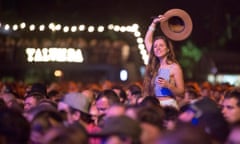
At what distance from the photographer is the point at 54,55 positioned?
25.2 meters

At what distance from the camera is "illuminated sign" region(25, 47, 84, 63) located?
24.3 metres

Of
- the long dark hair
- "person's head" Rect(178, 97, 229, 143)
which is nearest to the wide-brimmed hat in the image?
the long dark hair

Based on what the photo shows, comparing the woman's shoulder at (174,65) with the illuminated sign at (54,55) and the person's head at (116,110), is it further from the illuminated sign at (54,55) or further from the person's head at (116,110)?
the illuminated sign at (54,55)

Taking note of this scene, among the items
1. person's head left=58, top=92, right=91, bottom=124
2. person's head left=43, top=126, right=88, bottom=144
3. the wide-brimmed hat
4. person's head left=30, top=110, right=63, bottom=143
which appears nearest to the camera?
person's head left=43, top=126, right=88, bottom=144

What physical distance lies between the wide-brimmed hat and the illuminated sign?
12792 mm

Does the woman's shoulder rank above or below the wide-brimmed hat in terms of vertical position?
below

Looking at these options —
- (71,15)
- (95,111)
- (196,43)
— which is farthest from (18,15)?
(95,111)

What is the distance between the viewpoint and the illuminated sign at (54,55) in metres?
24.3

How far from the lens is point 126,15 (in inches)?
1515

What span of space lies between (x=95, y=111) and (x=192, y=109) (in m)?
1.84

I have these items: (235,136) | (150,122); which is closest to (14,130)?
(150,122)

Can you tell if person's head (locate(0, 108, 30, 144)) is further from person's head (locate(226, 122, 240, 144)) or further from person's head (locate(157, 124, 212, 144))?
person's head (locate(226, 122, 240, 144))

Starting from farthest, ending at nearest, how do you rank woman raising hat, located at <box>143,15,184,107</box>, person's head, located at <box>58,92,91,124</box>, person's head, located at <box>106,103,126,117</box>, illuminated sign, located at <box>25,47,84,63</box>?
illuminated sign, located at <box>25,47,84,63</box>
woman raising hat, located at <box>143,15,184,107</box>
person's head, located at <box>58,92,91,124</box>
person's head, located at <box>106,103,126,117</box>

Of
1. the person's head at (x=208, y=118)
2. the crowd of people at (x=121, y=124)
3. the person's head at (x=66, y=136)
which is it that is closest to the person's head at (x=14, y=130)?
the crowd of people at (x=121, y=124)
